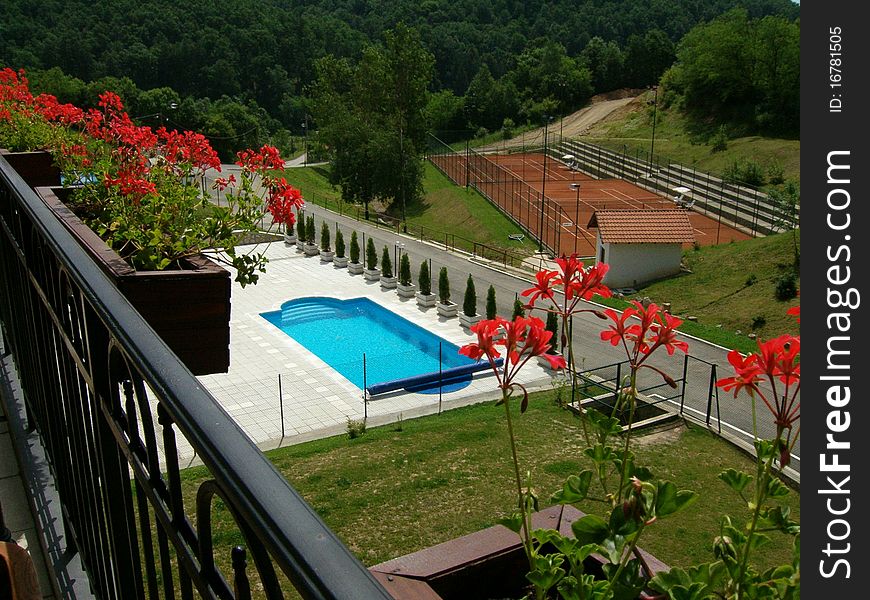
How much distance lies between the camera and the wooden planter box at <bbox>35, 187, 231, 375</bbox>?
288 centimetres

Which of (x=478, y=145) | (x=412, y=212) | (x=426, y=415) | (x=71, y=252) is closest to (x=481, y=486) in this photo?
(x=426, y=415)

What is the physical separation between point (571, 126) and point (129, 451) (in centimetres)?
6928

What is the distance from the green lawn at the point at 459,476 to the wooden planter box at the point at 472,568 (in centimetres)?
498

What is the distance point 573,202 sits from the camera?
41.3 metres

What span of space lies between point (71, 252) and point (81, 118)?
5.12 metres

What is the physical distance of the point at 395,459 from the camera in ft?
35.4

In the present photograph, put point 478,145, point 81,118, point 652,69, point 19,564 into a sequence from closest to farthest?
1. point 19,564
2. point 81,118
3. point 478,145
4. point 652,69

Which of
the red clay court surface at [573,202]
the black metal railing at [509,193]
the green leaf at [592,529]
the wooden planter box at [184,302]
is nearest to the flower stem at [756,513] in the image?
the green leaf at [592,529]

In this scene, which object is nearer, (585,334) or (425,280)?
(585,334)

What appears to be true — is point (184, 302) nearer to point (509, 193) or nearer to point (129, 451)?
point (129, 451)

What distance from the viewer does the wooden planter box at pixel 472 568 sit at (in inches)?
121

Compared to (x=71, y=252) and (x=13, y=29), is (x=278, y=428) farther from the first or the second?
(x=13, y=29)

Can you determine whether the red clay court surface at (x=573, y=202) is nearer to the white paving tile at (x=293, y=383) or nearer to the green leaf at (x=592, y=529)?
the white paving tile at (x=293, y=383)

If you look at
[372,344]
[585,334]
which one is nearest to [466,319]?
[372,344]
